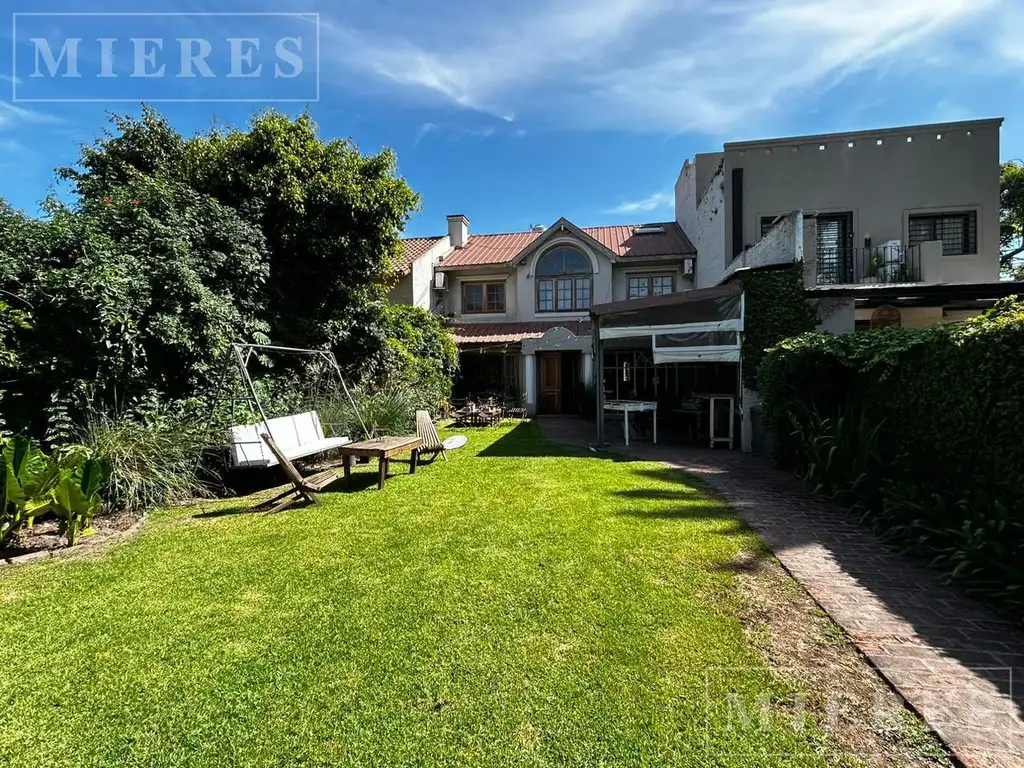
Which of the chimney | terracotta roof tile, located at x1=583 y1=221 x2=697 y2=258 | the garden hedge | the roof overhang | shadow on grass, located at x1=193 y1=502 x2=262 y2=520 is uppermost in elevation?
the chimney

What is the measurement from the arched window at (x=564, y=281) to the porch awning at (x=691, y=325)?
10255 mm

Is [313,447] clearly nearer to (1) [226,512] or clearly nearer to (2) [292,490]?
(2) [292,490]

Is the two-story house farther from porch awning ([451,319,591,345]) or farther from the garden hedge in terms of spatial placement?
the garden hedge

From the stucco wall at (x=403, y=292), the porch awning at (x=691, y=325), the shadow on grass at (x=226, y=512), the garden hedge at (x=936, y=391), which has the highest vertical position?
the stucco wall at (x=403, y=292)

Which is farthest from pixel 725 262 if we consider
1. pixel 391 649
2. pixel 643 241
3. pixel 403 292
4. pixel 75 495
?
pixel 75 495

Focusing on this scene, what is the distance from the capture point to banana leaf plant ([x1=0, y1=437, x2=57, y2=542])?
5379 mm

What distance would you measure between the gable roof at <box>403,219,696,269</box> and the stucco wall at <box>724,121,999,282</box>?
4847 millimetres

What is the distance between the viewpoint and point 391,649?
3.47 m

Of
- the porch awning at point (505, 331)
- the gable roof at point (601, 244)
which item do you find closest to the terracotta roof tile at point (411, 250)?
the gable roof at point (601, 244)

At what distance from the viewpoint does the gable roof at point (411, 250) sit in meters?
21.7

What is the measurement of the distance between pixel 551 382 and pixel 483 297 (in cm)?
583

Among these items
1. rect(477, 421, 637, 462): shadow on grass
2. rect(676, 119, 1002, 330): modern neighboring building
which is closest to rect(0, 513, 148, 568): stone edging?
rect(477, 421, 637, 462): shadow on grass

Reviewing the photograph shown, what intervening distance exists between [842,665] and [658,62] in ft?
35.8

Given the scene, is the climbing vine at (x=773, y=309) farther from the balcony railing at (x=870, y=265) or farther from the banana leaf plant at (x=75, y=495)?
the banana leaf plant at (x=75, y=495)
